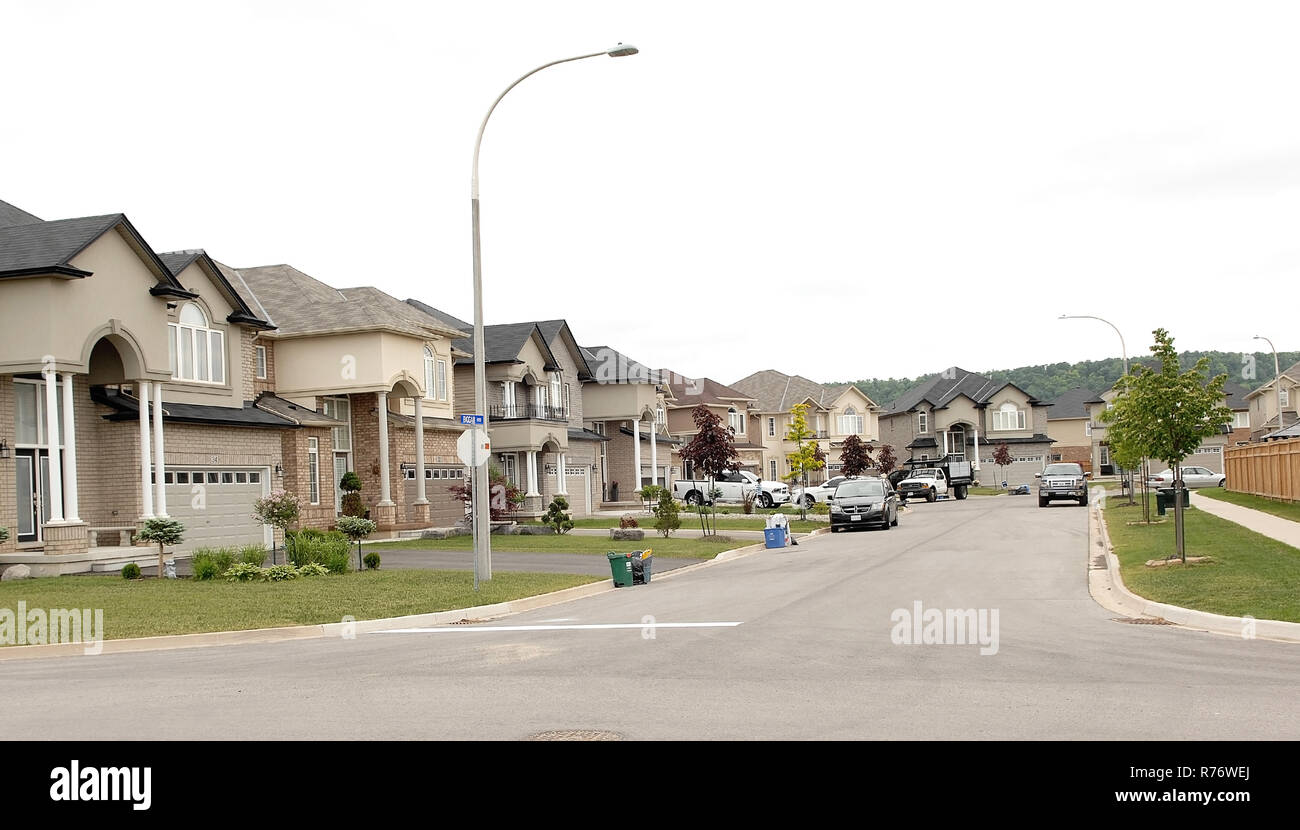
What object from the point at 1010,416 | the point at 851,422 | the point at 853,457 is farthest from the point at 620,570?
the point at 1010,416

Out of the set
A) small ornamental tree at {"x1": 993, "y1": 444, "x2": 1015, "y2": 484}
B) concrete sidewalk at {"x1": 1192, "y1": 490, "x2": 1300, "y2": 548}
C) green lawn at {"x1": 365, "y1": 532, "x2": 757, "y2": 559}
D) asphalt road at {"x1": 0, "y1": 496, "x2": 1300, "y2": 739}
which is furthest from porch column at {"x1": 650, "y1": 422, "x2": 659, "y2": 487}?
asphalt road at {"x1": 0, "y1": 496, "x2": 1300, "y2": 739}

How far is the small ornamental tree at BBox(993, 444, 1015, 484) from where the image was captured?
84.6 metres

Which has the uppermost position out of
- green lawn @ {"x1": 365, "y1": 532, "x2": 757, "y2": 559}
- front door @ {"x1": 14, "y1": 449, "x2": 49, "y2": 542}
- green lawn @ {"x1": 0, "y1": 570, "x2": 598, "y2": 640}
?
front door @ {"x1": 14, "y1": 449, "x2": 49, "y2": 542}

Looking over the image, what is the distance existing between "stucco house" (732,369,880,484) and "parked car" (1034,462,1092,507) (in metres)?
33.5

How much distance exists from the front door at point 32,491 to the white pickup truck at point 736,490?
32172 mm

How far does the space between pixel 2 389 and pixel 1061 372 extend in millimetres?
152060

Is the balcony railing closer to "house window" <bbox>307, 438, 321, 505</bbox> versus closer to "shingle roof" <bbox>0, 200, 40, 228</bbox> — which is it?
"house window" <bbox>307, 438, 321, 505</bbox>

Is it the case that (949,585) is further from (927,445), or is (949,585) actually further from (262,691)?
(927,445)

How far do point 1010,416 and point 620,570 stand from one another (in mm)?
74421

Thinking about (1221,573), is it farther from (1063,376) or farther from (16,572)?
(1063,376)

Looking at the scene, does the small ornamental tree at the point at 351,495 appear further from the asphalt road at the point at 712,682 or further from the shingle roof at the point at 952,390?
the shingle roof at the point at 952,390

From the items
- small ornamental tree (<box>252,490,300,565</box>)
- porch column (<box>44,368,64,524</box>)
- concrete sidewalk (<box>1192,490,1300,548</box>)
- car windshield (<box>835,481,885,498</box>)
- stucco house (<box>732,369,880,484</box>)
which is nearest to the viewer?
porch column (<box>44,368,64,524</box>)

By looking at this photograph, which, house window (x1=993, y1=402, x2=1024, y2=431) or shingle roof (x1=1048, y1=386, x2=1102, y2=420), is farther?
shingle roof (x1=1048, y1=386, x2=1102, y2=420)

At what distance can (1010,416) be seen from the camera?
9025 cm
